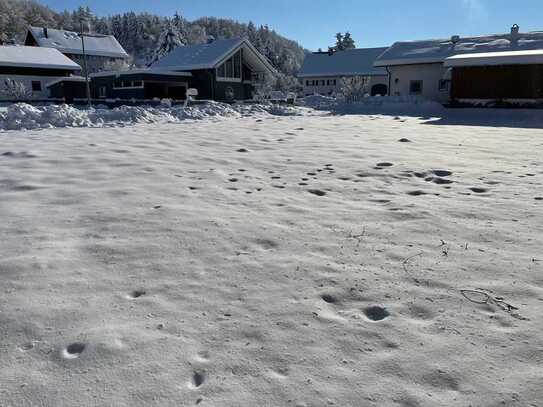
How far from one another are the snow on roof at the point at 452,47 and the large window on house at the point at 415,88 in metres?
1.47

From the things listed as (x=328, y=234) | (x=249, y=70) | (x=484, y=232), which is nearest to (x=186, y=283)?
(x=328, y=234)

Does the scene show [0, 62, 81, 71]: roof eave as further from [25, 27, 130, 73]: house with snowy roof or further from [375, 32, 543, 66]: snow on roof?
[375, 32, 543, 66]: snow on roof

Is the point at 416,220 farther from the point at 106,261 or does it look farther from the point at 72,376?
the point at 72,376

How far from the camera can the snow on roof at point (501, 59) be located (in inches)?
778

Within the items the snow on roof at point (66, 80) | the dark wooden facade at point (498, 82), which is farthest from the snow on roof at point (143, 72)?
the dark wooden facade at point (498, 82)

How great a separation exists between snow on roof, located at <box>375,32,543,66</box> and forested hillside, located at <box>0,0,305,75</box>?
61009 mm

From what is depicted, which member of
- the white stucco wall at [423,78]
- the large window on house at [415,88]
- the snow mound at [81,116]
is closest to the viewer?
the snow mound at [81,116]

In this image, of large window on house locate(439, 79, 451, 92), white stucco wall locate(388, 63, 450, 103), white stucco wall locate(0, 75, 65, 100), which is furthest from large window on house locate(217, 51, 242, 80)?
large window on house locate(439, 79, 451, 92)

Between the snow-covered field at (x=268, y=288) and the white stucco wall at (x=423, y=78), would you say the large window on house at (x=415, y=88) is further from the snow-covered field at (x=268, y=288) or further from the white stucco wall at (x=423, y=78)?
the snow-covered field at (x=268, y=288)

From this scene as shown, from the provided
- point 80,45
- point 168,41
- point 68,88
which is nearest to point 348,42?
point 168,41

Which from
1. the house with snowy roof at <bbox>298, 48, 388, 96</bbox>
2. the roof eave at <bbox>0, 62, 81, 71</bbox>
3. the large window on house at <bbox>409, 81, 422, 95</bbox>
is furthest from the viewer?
the house with snowy roof at <bbox>298, 48, 388, 96</bbox>

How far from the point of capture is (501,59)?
20.6m

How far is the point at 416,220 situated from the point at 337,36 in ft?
327

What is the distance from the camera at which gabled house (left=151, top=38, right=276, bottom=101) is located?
1442 inches
